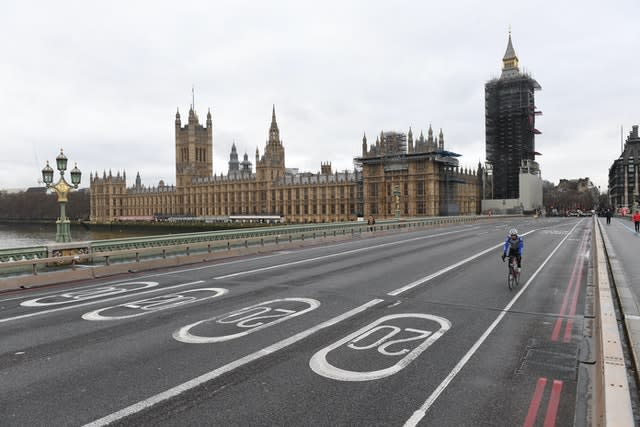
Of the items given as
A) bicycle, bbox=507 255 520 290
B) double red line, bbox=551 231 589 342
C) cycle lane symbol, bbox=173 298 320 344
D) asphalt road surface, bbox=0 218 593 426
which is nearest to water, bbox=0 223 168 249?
asphalt road surface, bbox=0 218 593 426

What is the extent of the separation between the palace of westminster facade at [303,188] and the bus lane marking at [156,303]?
44.5 m

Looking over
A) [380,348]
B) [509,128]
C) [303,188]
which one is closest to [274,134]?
[303,188]

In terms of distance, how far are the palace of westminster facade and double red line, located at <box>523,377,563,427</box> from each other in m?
49.6

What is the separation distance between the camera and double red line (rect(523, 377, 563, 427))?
5.09 m

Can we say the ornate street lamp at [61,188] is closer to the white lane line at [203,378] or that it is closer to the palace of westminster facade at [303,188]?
the white lane line at [203,378]

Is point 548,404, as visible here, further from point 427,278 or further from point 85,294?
point 85,294

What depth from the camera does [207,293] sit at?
12.5 meters

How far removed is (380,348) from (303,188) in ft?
361

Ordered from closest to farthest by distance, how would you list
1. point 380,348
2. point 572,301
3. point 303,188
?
1. point 380,348
2. point 572,301
3. point 303,188

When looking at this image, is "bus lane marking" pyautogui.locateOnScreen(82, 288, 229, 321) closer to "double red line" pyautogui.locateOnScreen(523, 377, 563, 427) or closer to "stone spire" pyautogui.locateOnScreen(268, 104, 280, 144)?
"double red line" pyautogui.locateOnScreen(523, 377, 563, 427)

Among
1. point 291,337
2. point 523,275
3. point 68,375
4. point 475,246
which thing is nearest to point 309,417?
point 291,337

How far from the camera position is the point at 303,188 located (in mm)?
117250

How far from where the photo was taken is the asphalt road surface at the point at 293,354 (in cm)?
535

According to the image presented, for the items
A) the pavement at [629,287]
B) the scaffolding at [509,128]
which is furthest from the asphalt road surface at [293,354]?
the scaffolding at [509,128]
